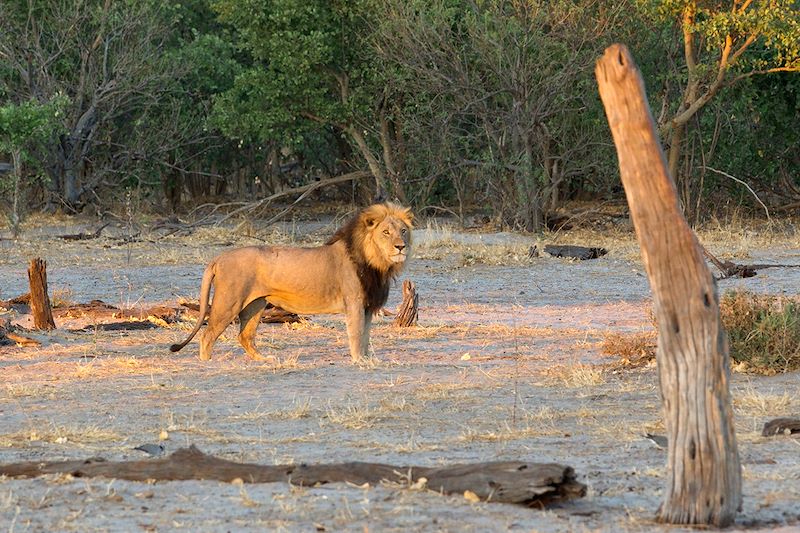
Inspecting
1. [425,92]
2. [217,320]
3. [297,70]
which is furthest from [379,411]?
[297,70]

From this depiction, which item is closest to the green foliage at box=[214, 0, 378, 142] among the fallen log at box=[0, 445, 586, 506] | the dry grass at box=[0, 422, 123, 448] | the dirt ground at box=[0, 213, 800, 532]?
the dirt ground at box=[0, 213, 800, 532]

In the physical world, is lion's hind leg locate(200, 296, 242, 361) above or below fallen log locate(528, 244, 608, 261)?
below

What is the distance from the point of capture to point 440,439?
7.36 metres

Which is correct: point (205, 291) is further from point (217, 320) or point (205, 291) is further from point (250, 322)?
point (250, 322)

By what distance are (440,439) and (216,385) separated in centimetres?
269

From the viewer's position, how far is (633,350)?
10367 millimetres

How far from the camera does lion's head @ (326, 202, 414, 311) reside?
10.8 m

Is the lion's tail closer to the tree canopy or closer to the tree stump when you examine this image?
the tree stump

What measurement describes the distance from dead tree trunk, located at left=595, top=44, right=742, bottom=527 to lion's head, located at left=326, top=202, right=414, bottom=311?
218 inches

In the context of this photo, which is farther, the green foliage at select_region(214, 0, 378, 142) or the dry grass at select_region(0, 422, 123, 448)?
the green foliage at select_region(214, 0, 378, 142)

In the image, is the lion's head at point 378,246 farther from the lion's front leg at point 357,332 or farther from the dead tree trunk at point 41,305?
the dead tree trunk at point 41,305

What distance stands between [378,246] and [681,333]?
5822 mm

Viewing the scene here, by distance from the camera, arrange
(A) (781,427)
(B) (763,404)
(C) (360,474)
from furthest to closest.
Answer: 1. (B) (763,404)
2. (A) (781,427)
3. (C) (360,474)

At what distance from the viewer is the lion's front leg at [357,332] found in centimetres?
1064
